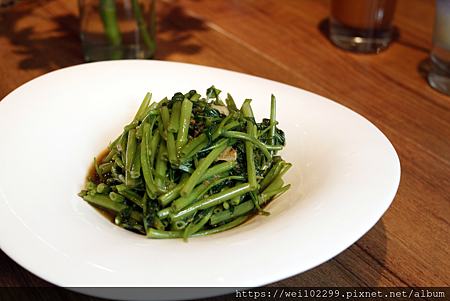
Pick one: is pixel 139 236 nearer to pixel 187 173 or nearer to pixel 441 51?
pixel 187 173

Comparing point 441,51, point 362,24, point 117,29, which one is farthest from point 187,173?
point 362,24

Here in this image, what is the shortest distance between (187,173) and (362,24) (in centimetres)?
179

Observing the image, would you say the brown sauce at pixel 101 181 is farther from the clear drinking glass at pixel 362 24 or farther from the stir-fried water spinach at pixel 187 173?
the clear drinking glass at pixel 362 24

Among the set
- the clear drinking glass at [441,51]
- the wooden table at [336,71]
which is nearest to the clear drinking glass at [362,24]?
the wooden table at [336,71]

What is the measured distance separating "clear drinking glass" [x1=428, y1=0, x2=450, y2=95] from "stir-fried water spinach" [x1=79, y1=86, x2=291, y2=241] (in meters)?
1.24

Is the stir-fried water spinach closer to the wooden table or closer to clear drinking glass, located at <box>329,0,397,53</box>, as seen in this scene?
the wooden table

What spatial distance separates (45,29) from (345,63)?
1983mm

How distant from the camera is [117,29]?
2.29 metres

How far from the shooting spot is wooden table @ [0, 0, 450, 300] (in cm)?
135

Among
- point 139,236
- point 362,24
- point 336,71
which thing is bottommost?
point 336,71

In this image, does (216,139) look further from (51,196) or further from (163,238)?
(51,196)

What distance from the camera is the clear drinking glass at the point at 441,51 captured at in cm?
208

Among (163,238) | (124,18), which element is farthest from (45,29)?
(163,238)

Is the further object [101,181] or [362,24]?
[362,24]
